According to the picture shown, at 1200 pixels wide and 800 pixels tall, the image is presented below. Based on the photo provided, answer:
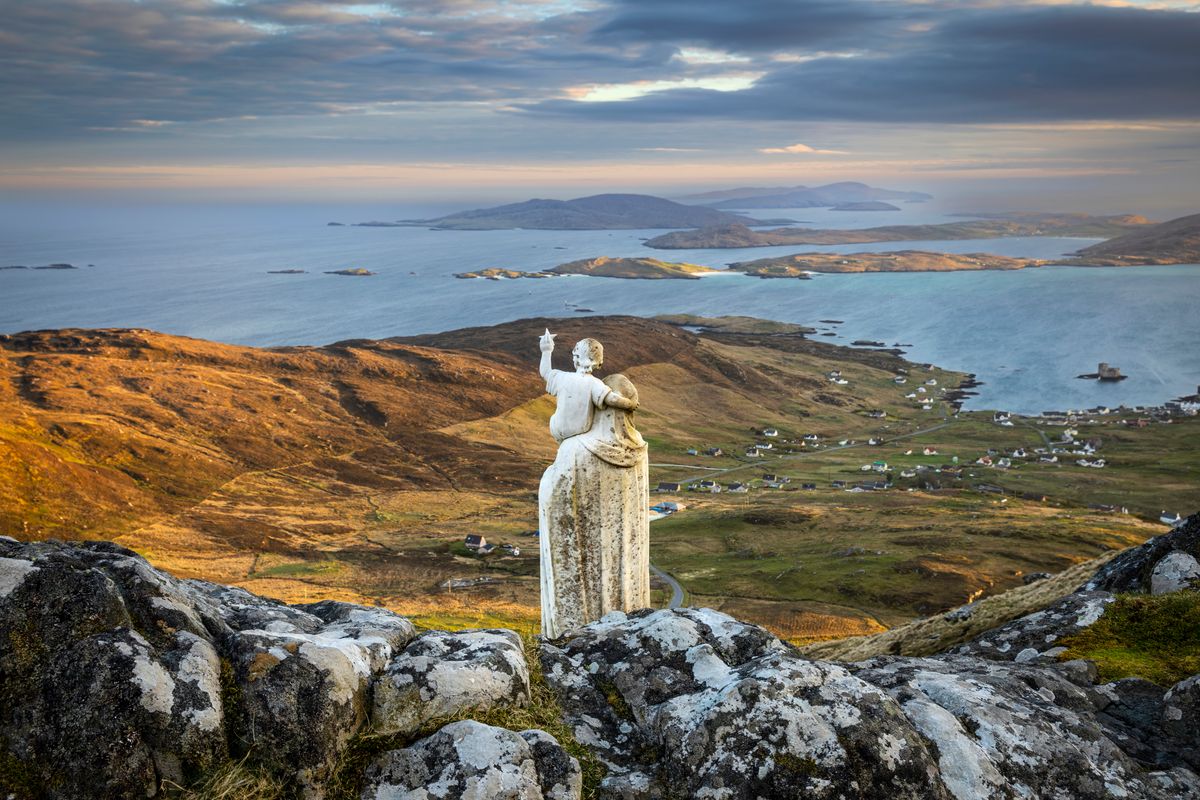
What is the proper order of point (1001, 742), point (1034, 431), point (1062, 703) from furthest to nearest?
point (1034, 431)
point (1062, 703)
point (1001, 742)

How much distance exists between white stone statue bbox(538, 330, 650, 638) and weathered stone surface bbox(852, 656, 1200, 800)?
18.3 feet

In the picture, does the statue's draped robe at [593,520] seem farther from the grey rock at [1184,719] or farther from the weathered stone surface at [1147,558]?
the weathered stone surface at [1147,558]

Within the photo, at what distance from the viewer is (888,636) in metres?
16.5

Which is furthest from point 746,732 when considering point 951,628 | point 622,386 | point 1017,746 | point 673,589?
point 673,589

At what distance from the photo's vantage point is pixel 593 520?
45.4 ft

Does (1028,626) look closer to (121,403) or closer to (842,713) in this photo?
(842,713)

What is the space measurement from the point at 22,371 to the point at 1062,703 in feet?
477

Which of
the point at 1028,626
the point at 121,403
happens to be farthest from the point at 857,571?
the point at 121,403

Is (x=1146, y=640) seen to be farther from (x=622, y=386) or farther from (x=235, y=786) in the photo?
(x=235, y=786)

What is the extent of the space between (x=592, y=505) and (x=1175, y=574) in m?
8.72

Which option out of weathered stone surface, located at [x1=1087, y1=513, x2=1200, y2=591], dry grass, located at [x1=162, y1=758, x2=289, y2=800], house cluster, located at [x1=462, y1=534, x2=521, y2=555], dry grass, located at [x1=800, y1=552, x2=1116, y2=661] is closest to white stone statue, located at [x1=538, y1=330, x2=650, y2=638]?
dry grass, located at [x1=800, y1=552, x2=1116, y2=661]

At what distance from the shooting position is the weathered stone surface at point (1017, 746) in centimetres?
757

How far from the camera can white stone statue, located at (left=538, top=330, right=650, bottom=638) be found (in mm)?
13742

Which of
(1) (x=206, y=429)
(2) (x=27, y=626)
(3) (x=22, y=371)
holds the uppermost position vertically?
(2) (x=27, y=626)
